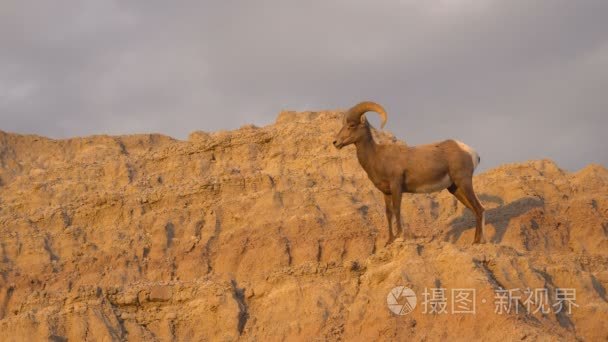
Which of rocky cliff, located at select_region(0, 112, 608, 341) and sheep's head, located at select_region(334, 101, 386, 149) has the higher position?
sheep's head, located at select_region(334, 101, 386, 149)

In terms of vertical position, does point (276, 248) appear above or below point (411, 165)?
below

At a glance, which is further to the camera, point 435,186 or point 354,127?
point 354,127

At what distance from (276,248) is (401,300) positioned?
491 centimetres

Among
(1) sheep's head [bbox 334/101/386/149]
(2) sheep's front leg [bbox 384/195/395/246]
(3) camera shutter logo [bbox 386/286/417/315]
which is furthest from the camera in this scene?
(1) sheep's head [bbox 334/101/386/149]

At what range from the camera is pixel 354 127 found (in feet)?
78.9

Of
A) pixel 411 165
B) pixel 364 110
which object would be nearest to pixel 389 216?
pixel 411 165

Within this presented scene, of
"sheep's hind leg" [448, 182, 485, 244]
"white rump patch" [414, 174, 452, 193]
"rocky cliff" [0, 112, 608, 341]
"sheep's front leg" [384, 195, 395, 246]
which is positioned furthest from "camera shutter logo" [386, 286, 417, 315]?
"white rump patch" [414, 174, 452, 193]

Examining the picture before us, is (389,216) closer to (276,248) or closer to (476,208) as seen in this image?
(476,208)

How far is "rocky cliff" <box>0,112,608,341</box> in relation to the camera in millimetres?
21797

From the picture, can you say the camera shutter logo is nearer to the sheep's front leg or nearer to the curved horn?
the sheep's front leg

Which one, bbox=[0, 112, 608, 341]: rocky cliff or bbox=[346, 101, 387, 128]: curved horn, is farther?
bbox=[346, 101, 387, 128]: curved horn

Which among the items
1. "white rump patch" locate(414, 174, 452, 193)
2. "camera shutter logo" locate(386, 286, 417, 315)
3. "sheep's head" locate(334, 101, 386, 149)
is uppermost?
"sheep's head" locate(334, 101, 386, 149)

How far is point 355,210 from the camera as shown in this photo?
25969 millimetres

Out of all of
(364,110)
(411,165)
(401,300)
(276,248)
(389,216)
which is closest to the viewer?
(401,300)
